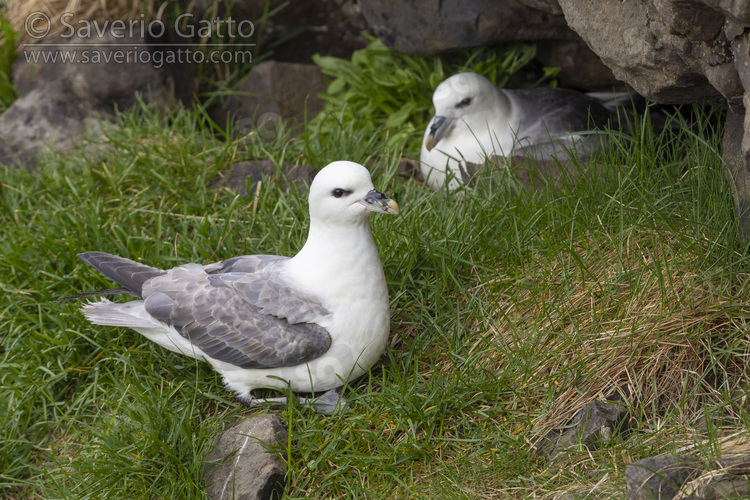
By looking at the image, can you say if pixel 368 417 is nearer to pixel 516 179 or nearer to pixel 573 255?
pixel 573 255

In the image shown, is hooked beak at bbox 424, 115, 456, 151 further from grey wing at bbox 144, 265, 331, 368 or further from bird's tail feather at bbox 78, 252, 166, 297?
bird's tail feather at bbox 78, 252, 166, 297

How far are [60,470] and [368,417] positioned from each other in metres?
1.27

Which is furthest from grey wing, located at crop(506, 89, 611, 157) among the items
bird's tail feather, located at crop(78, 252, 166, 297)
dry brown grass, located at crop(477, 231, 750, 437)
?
bird's tail feather, located at crop(78, 252, 166, 297)

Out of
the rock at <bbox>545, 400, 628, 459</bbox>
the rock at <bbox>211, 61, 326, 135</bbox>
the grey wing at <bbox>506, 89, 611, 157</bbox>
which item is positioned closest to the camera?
the rock at <bbox>545, 400, 628, 459</bbox>

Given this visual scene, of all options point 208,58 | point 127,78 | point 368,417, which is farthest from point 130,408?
point 208,58

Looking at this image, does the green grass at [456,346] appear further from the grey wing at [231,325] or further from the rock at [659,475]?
the grey wing at [231,325]

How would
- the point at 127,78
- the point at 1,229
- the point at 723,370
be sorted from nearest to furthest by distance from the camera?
the point at 723,370
the point at 1,229
the point at 127,78

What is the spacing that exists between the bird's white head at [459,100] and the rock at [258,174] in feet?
2.38

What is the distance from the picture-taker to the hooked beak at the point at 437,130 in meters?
4.24

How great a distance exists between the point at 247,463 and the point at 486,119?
7.94 ft

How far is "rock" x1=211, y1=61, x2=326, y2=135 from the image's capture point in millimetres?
5242

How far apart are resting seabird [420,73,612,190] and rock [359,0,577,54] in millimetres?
379

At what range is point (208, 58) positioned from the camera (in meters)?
5.51

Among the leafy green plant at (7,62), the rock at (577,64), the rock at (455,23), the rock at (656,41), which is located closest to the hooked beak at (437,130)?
the rock at (455,23)
